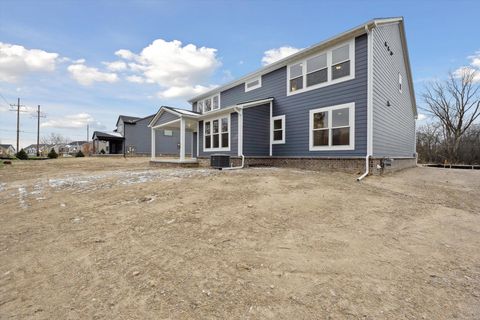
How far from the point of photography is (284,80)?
11.6m

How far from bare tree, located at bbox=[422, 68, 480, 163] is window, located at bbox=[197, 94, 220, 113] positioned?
2368cm

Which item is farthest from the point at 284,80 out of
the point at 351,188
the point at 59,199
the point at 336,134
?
the point at 59,199

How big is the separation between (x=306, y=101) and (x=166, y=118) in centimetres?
916

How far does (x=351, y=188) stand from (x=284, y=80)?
719 cm

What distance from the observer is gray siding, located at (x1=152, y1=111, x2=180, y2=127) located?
14.5 metres

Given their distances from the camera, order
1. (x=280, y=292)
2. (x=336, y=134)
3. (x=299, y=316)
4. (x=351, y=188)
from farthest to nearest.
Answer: (x=336, y=134)
(x=351, y=188)
(x=280, y=292)
(x=299, y=316)

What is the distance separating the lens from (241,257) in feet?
9.04

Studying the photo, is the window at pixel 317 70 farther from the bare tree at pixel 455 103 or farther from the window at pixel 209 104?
the bare tree at pixel 455 103

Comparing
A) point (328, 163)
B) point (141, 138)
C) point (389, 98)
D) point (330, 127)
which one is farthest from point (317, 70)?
point (141, 138)

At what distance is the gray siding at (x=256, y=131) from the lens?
11.5m

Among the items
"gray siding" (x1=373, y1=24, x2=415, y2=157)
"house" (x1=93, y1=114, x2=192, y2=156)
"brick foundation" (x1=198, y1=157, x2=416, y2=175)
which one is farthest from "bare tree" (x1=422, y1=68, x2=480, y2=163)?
"house" (x1=93, y1=114, x2=192, y2=156)

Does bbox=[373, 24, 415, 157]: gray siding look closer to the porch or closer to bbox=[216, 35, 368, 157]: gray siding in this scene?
bbox=[216, 35, 368, 157]: gray siding

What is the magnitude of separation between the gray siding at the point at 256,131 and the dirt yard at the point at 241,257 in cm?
631

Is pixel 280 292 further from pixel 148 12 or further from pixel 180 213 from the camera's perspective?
pixel 148 12
